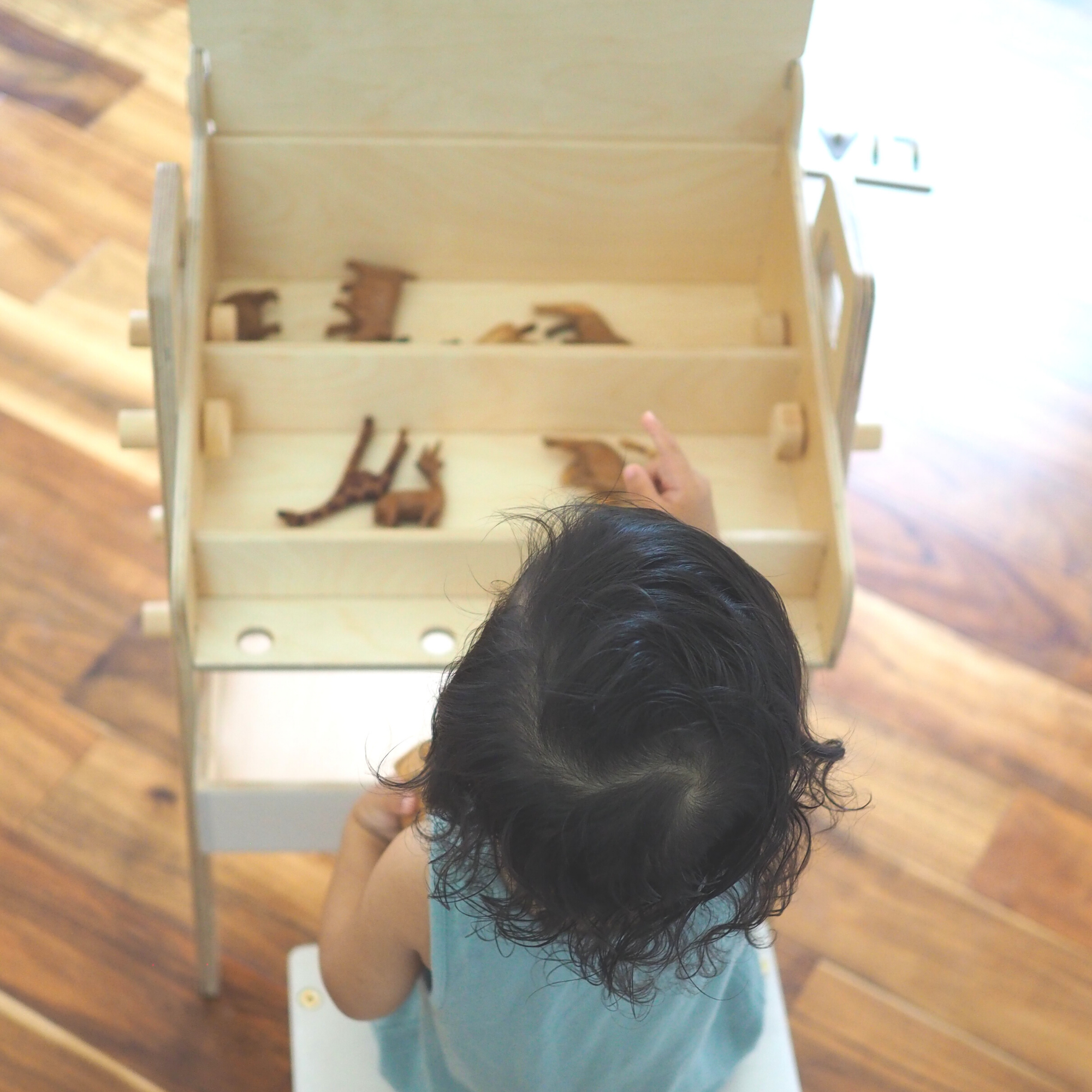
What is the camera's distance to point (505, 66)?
1.13 m

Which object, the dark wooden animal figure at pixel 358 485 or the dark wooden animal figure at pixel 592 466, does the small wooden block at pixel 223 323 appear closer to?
the dark wooden animal figure at pixel 358 485

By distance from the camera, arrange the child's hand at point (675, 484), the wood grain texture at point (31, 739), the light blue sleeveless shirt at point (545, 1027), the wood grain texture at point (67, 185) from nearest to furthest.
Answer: the light blue sleeveless shirt at point (545, 1027) → the child's hand at point (675, 484) → the wood grain texture at point (31, 739) → the wood grain texture at point (67, 185)

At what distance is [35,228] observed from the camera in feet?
6.04

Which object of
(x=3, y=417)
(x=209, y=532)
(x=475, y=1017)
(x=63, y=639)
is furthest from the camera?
(x=3, y=417)

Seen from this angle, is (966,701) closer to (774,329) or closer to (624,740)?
(774,329)

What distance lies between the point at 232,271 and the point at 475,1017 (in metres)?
0.75

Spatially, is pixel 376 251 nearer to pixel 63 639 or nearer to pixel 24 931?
pixel 63 639

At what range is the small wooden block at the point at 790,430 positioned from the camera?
43.7 inches

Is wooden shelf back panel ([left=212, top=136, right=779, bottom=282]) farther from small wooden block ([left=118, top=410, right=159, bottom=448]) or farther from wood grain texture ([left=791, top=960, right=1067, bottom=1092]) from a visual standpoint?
wood grain texture ([left=791, top=960, right=1067, bottom=1092])

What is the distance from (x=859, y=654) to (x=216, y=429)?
83 centimetres

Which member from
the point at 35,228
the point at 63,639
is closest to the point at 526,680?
the point at 63,639

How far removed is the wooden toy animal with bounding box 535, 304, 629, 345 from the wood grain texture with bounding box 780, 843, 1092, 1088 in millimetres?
600

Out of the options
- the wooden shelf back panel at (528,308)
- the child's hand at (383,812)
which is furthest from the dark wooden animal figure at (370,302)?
the child's hand at (383,812)

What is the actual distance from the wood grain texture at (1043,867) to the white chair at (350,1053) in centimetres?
57
